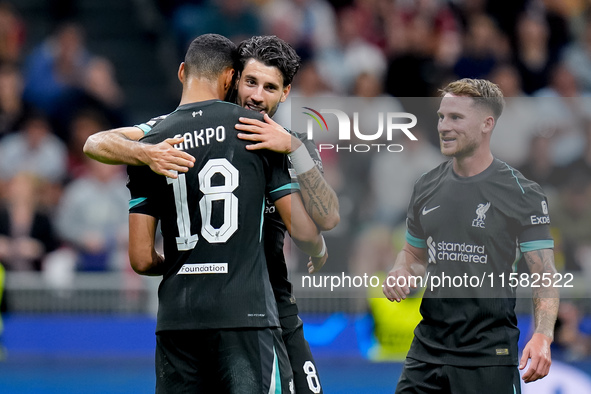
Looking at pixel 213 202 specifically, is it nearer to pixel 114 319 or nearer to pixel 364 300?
pixel 364 300

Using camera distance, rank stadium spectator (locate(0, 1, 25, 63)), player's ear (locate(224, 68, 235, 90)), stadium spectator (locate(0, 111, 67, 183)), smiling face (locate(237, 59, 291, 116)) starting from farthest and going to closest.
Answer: stadium spectator (locate(0, 1, 25, 63)) → stadium spectator (locate(0, 111, 67, 183)) → smiling face (locate(237, 59, 291, 116)) → player's ear (locate(224, 68, 235, 90))

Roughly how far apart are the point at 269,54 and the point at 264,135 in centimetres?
72

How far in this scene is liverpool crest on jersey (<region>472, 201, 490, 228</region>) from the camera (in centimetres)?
523

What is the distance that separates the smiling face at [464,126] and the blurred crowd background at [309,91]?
188 millimetres

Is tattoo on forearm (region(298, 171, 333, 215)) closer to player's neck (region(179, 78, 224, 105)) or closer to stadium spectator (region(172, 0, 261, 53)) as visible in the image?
player's neck (region(179, 78, 224, 105))

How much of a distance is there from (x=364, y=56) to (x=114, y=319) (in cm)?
540

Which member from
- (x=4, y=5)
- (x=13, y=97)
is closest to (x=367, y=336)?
(x=13, y=97)

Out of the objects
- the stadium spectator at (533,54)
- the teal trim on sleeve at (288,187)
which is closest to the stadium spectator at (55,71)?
the stadium spectator at (533,54)

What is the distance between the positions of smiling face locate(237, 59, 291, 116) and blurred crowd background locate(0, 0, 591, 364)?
0.92 metres

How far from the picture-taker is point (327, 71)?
11.9 meters

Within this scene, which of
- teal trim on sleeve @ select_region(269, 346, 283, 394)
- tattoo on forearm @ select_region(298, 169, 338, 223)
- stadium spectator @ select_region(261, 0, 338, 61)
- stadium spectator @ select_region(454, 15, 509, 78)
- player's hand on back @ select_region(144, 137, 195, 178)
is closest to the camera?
player's hand on back @ select_region(144, 137, 195, 178)

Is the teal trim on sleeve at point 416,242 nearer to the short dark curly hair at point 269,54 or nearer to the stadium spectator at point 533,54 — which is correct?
the short dark curly hair at point 269,54

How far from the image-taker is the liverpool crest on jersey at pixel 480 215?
17.2ft

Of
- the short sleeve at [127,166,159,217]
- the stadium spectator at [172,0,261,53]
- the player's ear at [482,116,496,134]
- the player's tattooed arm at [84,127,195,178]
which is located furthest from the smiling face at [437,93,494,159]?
the stadium spectator at [172,0,261,53]
